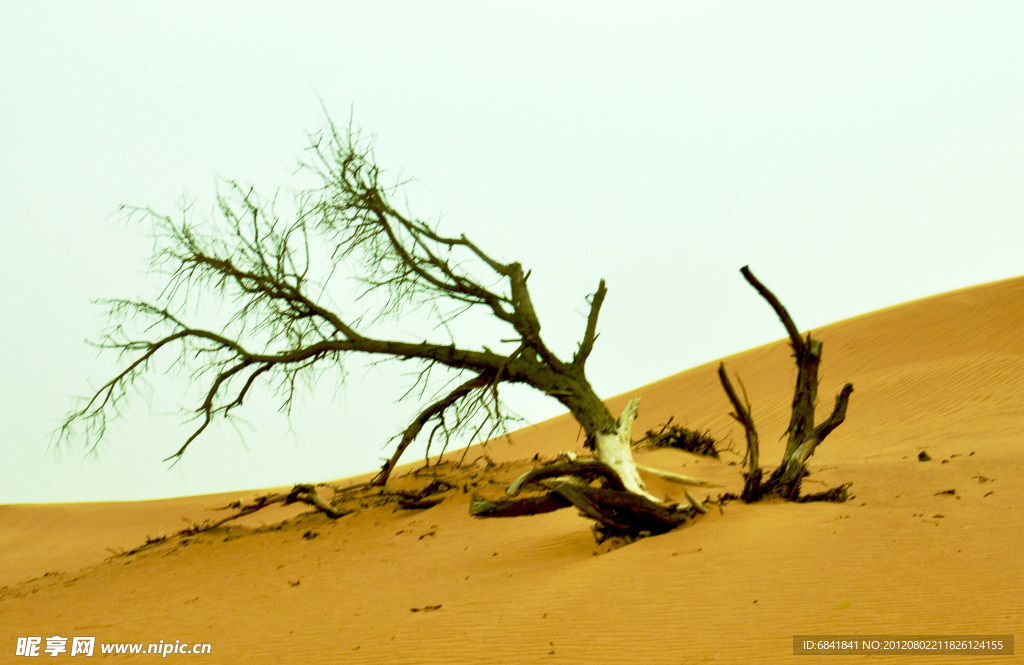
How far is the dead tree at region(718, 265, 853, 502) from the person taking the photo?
7.45 m

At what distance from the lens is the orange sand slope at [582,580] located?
452 centimetres

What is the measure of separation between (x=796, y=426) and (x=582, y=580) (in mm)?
3035

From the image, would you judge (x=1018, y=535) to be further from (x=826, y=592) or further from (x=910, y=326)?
(x=910, y=326)

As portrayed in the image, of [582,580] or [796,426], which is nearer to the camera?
Answer: [582,580]

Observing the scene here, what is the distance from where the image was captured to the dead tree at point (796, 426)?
745cm

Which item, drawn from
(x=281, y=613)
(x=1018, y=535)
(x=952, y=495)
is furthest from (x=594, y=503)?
(x=952, y=495)

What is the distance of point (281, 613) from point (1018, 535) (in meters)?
5.28

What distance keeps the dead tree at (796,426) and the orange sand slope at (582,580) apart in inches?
11.8

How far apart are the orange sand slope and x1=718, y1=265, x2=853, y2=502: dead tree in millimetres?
299

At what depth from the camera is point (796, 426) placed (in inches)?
302

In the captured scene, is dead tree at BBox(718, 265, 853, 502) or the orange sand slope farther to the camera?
dead tree at BBox(718, 265, 853, 502)

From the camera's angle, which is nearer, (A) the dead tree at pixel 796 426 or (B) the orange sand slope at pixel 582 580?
(B) the orange sand slope at pixel 582 580

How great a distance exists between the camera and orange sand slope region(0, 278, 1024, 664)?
4523 mm

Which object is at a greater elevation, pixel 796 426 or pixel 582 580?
pixel 796 426
